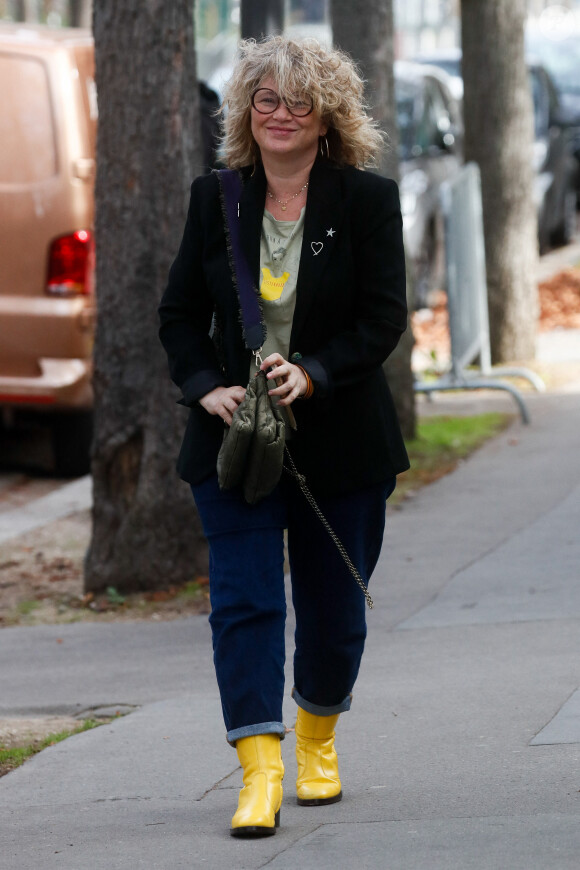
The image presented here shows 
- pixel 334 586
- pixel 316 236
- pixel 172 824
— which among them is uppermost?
pixel 316 236

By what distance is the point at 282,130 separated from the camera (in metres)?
3.78

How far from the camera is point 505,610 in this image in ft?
20.0

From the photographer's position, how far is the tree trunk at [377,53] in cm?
909

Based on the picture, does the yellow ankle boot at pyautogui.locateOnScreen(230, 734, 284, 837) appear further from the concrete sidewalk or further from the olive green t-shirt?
the olive green t-shirt

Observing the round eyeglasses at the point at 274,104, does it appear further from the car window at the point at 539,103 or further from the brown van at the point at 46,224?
the car window at the point at 539,103

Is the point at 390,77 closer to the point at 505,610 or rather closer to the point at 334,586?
the point at 505,610

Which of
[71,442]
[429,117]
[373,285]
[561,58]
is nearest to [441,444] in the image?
[71,442]

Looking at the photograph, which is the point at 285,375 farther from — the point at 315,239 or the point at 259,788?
the point at 259,788

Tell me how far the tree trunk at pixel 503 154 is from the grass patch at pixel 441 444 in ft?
5.40

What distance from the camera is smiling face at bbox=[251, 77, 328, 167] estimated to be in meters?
3.77

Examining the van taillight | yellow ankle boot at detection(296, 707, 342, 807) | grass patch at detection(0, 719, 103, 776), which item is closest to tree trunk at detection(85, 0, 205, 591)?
grass patch at detection(0, 719, 103, 776)

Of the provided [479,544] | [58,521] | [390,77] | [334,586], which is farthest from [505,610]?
[390,77]

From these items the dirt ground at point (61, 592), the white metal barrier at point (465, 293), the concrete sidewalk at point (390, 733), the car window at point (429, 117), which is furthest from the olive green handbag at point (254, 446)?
the car window at point (429, 117)

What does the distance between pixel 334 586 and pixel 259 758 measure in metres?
0.46
